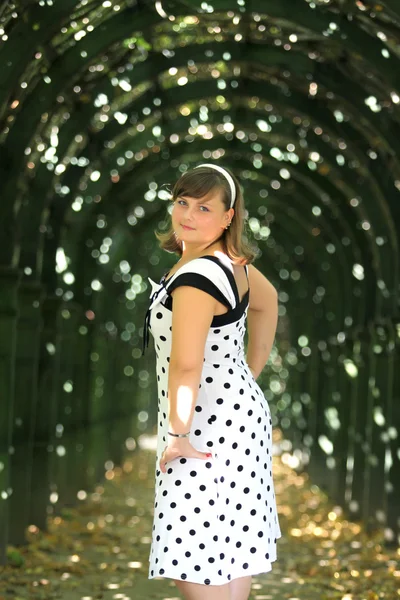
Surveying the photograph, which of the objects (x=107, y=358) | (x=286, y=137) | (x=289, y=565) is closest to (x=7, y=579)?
(x=289, y=565)

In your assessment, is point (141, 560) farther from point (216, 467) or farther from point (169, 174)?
point (169, 174)

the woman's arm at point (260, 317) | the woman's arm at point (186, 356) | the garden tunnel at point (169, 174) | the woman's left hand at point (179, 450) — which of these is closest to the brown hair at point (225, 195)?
the woman's arm at point (260, 317)

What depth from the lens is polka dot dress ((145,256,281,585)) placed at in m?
4.15

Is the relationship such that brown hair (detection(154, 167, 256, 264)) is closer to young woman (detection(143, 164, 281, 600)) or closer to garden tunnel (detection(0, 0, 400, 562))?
young woman (detection(143, 164, 281, 600))

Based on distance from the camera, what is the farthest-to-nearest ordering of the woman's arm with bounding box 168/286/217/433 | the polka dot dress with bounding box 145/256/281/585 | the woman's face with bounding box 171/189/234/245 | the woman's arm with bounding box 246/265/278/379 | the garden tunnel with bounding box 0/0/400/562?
the garden tunnel with bounding box 0/0/400/562 < the woman's arm with bounding box 246/265/278/379 < the woman's face with bounding box 171/189/234/245 < the polka dot dress with bounding box 145/256/281/585 < the woman's arm with bounding box 168/286/217/433

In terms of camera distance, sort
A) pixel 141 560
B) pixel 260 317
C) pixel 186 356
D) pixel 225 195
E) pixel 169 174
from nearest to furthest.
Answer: pixel 186 356, pixel 225 195, pixel 260 317, pixel 141 560, pixel 169 174

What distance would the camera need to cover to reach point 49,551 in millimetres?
10961

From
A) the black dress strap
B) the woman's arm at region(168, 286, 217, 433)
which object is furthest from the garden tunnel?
the woman's arm at region(168, 286, 217, 433)

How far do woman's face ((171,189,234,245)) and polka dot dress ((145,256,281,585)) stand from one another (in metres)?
0.12

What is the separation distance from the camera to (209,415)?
4.22 meters

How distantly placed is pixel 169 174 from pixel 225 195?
13536 millimetres

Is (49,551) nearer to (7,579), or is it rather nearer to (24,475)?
(24,475)

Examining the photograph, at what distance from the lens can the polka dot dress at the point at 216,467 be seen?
4.15 metres

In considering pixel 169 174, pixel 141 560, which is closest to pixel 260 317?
pixel 141 560
